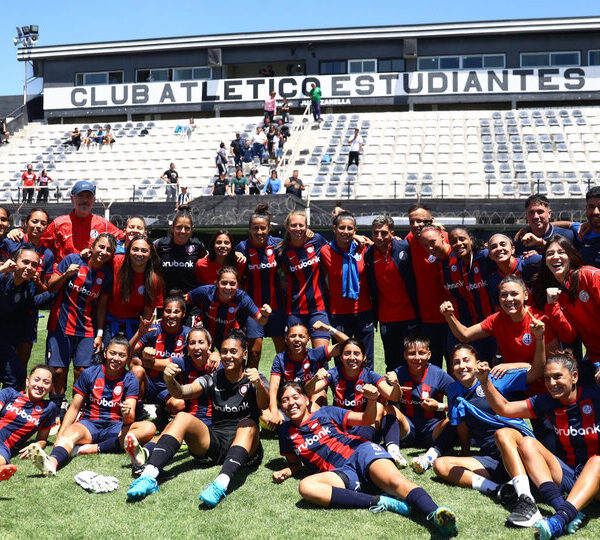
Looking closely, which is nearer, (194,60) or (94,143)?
(94,143)

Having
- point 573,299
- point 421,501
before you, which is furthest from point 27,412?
point 573,299

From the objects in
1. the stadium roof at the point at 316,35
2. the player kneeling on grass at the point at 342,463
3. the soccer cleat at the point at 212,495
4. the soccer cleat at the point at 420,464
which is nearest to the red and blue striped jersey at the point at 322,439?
the player kneeling on grass at the point at 342,463

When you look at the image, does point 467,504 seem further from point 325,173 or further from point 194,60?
point 194,60

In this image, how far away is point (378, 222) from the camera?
613 cm

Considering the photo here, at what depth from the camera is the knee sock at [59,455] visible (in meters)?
4.84

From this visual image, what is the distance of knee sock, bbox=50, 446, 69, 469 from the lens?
4836 mm

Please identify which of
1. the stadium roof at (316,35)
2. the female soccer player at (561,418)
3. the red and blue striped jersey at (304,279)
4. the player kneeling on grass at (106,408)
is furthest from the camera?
the stadium roof at (316,35)

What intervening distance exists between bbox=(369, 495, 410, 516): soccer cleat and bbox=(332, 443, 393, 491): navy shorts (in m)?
0.27

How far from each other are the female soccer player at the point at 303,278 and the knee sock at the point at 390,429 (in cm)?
131

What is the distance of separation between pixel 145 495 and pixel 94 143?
26.5 m

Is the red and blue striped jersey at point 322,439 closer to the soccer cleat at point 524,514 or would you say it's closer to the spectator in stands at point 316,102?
the soccer cleat at point 524,514

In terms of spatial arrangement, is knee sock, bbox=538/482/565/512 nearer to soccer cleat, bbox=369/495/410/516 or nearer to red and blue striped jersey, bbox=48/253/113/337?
soccer cleat, bbox=369/495/410/516

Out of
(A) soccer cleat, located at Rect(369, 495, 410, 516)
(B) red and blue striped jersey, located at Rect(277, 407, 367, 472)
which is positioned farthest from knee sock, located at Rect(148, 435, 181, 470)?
(A) soccer cleat, located at Rect(369, 495, 410, 516)

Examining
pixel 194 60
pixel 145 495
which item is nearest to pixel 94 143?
pixel 194 60
